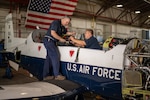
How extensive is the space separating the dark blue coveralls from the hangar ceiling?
24.7 ft

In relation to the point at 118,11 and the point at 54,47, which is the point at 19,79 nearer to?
the point at 54,47

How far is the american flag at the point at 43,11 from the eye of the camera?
949 centimetres

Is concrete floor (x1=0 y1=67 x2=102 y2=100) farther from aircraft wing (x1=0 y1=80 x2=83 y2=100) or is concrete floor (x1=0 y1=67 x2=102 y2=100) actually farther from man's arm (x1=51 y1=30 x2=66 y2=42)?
aircraft wing (x1=0 y1=80 x2=83 y2=100)

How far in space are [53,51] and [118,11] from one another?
629 inches

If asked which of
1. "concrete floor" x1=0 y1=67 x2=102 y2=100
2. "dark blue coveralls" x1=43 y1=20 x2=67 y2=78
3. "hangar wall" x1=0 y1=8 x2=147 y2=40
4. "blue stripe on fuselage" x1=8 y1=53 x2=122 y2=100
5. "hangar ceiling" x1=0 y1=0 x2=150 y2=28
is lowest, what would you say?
"concrete floor" x1=0 y1=67 x2=102 y2=100

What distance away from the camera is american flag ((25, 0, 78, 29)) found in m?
9.49

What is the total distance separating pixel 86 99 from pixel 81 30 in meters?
11.1

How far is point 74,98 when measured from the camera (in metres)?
2.23

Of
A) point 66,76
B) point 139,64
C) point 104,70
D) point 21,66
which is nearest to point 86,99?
point 66,76

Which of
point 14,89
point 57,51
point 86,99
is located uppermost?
point 57,51

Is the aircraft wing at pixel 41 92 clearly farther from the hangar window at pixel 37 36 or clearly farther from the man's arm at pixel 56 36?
the hangar window at pixel 37 36


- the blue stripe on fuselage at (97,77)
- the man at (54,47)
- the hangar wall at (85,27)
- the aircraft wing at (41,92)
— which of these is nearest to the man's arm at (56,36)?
the man at (54,47)

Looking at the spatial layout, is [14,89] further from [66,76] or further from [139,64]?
[66,76]

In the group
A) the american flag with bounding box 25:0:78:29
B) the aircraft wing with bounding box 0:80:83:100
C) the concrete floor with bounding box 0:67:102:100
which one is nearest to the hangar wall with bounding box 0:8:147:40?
the american flag with bounding box 25:0:78:29
